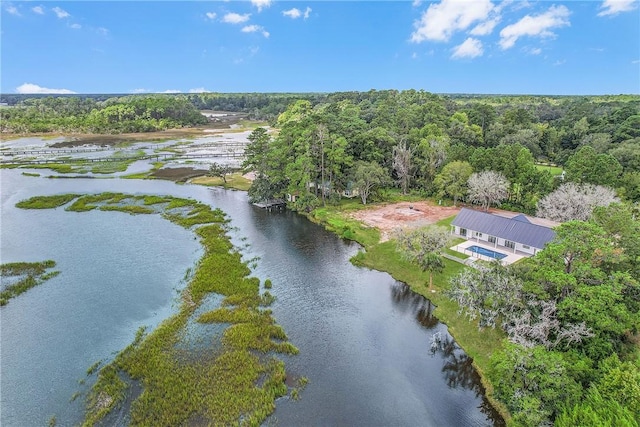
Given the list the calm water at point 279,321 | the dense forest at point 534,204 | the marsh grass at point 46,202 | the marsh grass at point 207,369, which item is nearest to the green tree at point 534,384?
the dense forest at point 534,204

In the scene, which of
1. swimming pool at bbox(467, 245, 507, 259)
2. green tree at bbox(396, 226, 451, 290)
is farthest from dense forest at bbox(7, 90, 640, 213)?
green tree at bbox(396, 226, 451, 290)

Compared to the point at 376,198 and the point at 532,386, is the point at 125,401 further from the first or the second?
the point at 376,198

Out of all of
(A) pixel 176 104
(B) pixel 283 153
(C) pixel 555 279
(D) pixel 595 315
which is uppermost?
(A) pixel 176 104

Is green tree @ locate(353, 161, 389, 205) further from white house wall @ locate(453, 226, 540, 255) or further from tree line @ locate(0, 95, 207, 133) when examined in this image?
tree line @ locate(0, 95, 207, 133)

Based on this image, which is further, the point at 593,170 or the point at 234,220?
the point at 234,220

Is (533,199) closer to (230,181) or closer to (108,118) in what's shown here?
(230,181)

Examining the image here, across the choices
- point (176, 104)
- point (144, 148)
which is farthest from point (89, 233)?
point (176, 104)

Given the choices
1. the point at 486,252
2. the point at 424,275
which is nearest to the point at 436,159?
the point at 486,252

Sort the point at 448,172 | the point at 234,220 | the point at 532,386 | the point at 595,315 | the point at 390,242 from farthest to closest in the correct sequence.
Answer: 1. the point at 448,172
2. the point at 234,220
3. the point at 390,242
4. the point at 595,315
5. the point at 532,386
